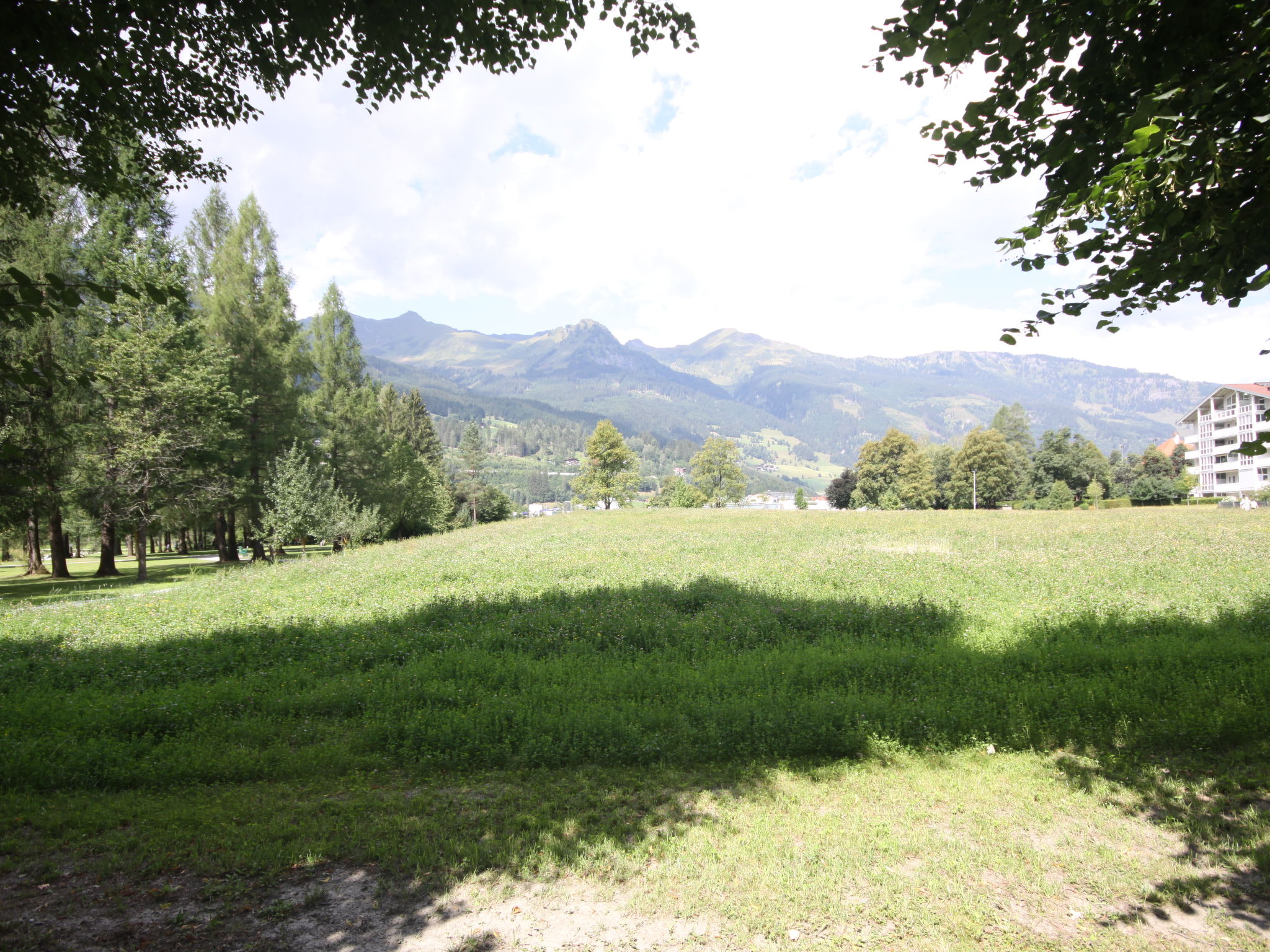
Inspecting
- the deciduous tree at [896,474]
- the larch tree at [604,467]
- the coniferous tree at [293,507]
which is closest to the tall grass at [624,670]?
the coniferous tree at [293,507]

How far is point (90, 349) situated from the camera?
24984 millimetres

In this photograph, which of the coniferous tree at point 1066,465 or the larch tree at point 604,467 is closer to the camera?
the larch tree at point 604,467

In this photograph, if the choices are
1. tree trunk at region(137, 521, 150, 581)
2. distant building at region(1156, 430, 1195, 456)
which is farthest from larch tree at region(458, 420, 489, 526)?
distant building at region(1156, 430, 1195, 456)

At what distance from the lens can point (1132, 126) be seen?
4418 mm

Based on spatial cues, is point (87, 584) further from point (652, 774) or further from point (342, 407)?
point (652, 774)

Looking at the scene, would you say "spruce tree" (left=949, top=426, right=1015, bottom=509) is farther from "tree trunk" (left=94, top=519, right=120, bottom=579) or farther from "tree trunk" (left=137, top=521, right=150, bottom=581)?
"tree trunk" (left=94, top=519, right=120, bottom=579)

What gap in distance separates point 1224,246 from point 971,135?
2434 mm

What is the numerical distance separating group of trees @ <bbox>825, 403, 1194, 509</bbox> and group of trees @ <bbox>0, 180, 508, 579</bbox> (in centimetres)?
6562

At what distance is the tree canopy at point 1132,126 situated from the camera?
4660 mm

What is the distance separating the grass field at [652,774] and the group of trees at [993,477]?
67847mm

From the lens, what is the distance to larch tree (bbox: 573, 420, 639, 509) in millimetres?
77938

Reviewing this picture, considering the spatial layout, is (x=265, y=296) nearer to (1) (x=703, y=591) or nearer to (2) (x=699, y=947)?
(1) (x=703, y=591)

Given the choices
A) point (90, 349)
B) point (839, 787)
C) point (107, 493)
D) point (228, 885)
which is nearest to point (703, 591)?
point (839, 787)

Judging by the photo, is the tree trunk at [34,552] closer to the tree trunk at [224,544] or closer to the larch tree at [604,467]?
the tree trunk at [224,544]
